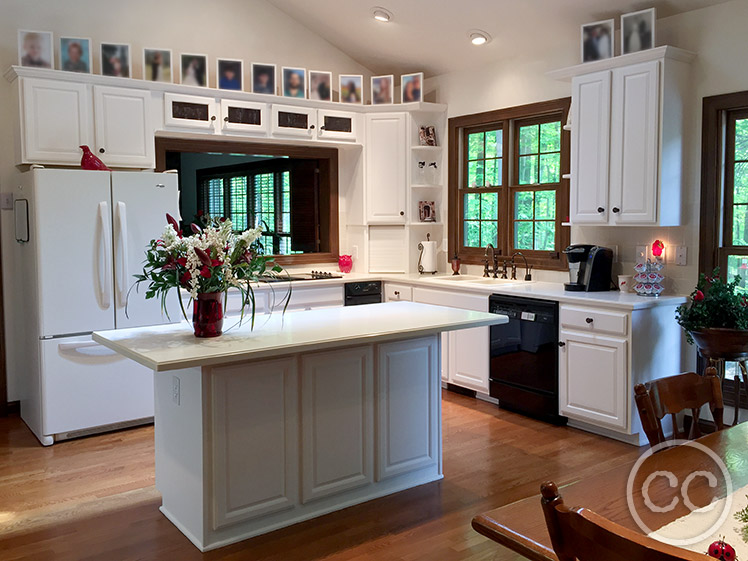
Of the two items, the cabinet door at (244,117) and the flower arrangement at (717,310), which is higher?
the cabinet door at (244,117)

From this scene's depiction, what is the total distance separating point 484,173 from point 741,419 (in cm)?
265

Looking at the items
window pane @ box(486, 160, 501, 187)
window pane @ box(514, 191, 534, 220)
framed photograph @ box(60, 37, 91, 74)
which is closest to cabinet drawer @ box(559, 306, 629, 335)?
window pane @ box(514, 191, 534, 220)

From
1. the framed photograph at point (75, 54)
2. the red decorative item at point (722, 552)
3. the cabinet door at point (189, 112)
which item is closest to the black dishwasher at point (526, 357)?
the cabinet door at point (189, 112)

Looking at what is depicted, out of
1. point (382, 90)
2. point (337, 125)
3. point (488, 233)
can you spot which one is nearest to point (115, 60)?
point (337, 125)

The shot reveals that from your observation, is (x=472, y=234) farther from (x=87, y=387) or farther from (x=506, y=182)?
(x=87, y=387)

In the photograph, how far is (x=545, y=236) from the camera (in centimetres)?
528

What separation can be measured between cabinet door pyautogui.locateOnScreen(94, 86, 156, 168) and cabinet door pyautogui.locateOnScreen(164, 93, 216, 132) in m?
0.18

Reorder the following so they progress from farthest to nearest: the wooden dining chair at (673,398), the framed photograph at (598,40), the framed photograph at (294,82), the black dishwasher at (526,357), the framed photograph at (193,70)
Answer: the framed photograph at (294,82) < the framed photograph at (193,70) < the black dishwasher at (526,357) < the framed photograph at (598,40) < the wooden dining chair at (673,398)

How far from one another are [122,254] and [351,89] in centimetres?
244

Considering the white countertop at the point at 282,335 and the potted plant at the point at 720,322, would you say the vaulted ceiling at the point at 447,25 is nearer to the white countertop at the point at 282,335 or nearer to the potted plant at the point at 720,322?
the potted plant at the point at 720,322

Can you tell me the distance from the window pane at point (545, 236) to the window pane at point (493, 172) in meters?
0.53

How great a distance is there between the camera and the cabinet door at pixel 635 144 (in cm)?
415

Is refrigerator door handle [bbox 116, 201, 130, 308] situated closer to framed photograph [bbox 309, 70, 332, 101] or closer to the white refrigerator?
the white refrigerator

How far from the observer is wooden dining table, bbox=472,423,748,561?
55.9 inches
